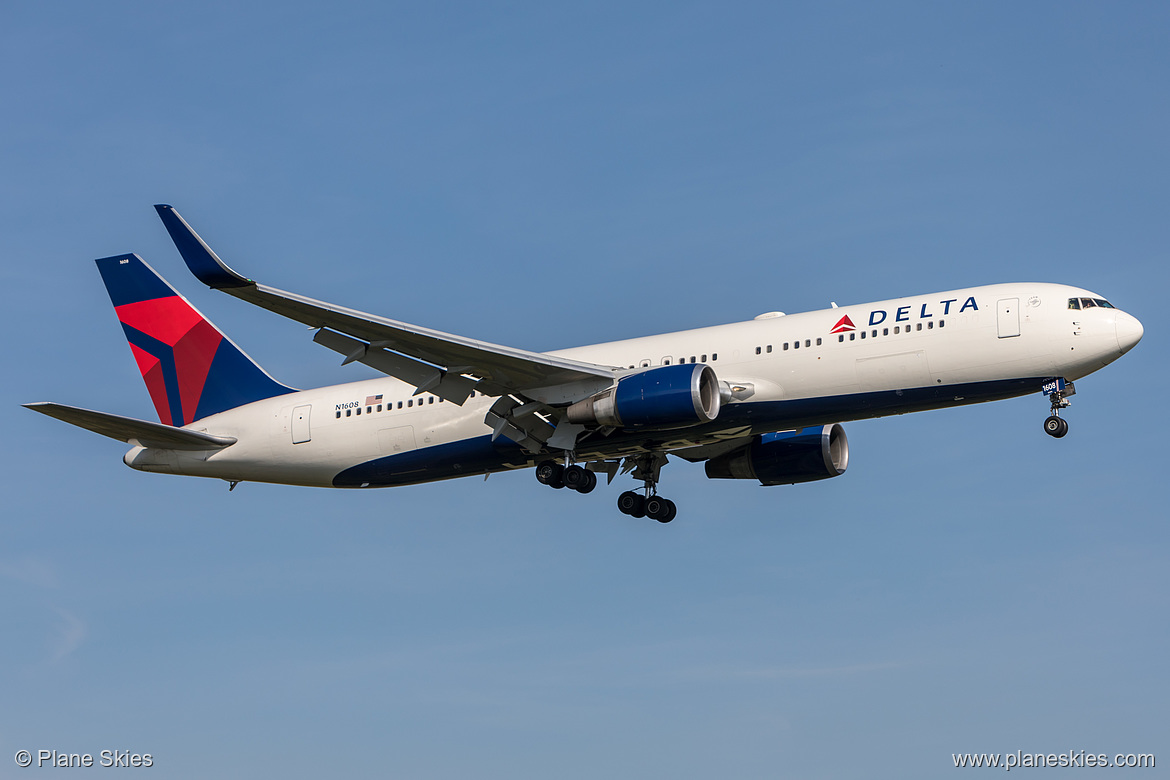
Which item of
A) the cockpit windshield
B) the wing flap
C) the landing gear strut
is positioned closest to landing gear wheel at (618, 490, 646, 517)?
the landing gear strut

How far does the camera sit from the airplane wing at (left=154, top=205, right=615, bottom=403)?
1117 inches

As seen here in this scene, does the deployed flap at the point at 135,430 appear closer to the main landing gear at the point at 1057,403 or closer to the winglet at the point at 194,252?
the winglet at the point at 194,252

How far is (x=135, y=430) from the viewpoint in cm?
3606

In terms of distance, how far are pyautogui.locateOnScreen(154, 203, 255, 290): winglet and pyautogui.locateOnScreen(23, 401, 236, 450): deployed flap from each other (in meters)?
6.56

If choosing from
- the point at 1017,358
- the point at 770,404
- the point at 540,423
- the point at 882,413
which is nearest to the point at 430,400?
the point at 540,423

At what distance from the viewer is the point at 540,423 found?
33.9 m

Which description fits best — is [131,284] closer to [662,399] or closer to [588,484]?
[588,484]

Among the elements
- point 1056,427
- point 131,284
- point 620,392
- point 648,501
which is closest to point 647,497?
point 648,501

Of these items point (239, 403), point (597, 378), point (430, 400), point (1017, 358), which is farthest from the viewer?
point (239, 403)

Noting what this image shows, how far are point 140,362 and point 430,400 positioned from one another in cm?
1126

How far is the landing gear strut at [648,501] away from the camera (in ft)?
123

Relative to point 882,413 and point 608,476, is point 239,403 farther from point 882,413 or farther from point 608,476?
point 882,413

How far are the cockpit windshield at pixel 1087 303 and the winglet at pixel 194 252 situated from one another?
19132 millimetres

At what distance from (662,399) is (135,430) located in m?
15.3
